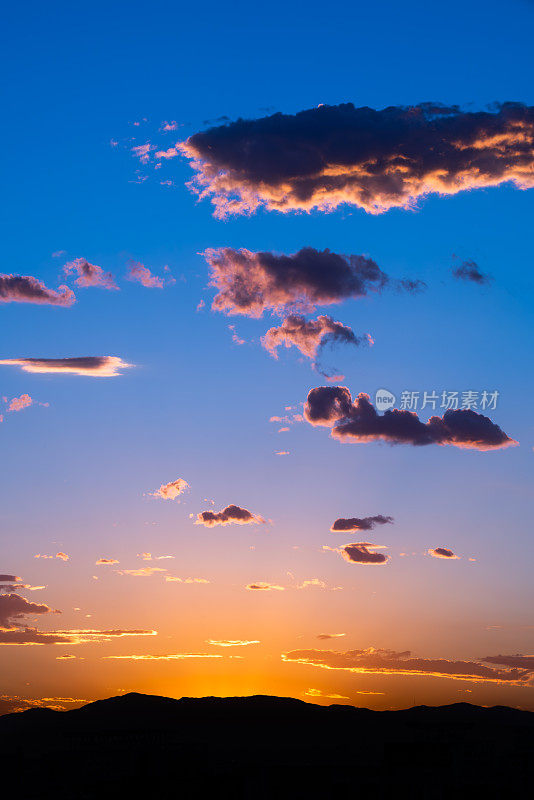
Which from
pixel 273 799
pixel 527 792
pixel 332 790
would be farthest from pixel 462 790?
pixel 273 799

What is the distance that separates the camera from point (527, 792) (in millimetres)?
193000

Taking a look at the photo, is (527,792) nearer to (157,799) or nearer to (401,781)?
(401,781)

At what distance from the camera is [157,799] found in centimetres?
19950

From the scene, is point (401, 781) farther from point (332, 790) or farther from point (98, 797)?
point (98, 797)

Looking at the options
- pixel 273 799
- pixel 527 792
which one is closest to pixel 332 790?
pixel 273 799

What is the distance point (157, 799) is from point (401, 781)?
62746 millimetres

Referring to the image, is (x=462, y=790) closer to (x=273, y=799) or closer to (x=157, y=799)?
(x=273, y=799)

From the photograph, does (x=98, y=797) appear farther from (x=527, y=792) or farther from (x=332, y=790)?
(x=527, y=792)

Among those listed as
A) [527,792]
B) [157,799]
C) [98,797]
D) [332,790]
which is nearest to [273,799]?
[332,790]

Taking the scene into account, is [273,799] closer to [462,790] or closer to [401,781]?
[401,781]

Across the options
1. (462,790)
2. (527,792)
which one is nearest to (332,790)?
(462,790)

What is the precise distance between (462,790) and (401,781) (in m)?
16.1

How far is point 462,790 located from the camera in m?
199

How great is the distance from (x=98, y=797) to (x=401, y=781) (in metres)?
77.4
